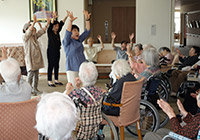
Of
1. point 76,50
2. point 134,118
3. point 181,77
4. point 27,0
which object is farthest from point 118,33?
point 134,118

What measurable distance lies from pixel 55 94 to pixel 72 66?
3.05m

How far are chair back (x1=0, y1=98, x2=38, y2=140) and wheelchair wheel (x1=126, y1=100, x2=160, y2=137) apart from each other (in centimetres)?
165

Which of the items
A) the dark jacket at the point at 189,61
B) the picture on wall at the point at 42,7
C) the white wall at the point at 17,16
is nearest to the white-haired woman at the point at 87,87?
the dark jacket at the point at 189,61

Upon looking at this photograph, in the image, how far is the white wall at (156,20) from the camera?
336 inches

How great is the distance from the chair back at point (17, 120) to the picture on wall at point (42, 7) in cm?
667

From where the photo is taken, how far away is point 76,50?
4.70 meters

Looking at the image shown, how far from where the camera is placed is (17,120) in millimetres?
2154

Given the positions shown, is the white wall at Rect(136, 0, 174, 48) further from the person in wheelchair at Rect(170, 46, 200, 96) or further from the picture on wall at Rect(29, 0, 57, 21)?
the person in wheelchair at Rect(170, 46, 200, 96)

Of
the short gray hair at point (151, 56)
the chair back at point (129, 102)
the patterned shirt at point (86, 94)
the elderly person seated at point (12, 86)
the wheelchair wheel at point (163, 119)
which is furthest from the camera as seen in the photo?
the short gray hair at point (151, 56)

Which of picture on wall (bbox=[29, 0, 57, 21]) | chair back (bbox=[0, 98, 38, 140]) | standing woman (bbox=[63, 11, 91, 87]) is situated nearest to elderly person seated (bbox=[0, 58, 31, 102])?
chair back (bbox=[0, 98, 38, 140])

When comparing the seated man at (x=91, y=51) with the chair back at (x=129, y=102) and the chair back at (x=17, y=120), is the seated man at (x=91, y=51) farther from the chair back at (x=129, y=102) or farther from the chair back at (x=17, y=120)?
the chair back at (x=17, y=120)

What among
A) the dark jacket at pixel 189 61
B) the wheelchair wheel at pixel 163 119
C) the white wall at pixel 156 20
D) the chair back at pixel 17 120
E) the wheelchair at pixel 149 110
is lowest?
the wheelchair wheel at pixel 163 119

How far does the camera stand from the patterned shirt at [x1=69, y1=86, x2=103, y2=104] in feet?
8.34

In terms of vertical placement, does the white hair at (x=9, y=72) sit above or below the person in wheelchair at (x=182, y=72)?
above
